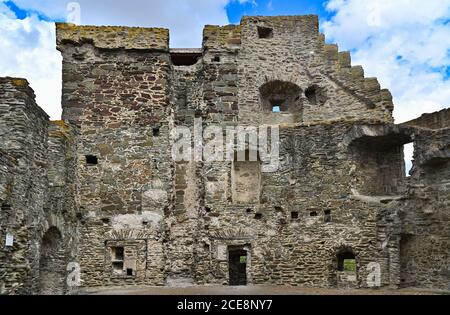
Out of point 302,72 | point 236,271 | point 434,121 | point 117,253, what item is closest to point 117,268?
point 117,253

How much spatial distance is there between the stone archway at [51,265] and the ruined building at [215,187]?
1.14 feet

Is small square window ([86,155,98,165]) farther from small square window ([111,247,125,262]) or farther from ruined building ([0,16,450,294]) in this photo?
small square window ([111,247,125,262])

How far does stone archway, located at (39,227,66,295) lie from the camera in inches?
515

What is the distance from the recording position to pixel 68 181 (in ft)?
47.6

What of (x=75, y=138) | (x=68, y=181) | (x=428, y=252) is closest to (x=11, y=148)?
(x=68, y=181)

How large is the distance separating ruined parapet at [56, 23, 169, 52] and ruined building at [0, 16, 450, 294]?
0.12ft

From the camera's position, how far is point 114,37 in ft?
54.5

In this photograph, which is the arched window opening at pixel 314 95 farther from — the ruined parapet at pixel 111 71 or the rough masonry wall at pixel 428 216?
the ruined parapet at pixel 111 71

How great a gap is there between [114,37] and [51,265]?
23.8 feet

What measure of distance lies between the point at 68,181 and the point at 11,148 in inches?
123

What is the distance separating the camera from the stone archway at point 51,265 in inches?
515

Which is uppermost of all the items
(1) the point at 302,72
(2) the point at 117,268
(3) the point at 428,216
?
(1) the point at 302,72

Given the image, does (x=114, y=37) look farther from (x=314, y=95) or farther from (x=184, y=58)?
(x=314, y=95)

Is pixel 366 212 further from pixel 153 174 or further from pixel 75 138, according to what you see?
pixel 75 138
